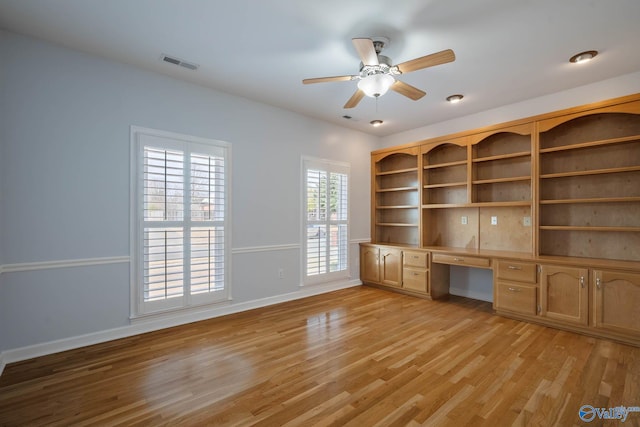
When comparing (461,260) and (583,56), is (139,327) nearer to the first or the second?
(461,260)

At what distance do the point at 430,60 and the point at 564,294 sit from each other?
297 centimetres

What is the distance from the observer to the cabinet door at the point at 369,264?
525cm

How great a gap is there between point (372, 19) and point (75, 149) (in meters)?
2.97

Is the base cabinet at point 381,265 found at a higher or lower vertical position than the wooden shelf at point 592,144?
lower

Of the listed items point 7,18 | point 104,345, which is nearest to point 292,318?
point 104,345

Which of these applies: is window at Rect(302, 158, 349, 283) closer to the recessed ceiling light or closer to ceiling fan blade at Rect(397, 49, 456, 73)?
ceiling fan blade at Rect(397, 49, 456, 73)

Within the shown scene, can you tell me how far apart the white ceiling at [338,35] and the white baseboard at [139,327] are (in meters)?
2.77

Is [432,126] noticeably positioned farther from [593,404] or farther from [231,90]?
[593,404]

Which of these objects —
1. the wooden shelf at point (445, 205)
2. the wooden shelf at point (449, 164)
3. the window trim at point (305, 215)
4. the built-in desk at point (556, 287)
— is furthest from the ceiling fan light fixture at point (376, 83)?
the built-in desk at point (556, 287)

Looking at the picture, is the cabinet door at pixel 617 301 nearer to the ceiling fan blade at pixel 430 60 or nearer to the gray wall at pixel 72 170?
the ceiling fan blade at pixel 430 60

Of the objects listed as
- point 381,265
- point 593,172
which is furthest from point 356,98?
point 381,265

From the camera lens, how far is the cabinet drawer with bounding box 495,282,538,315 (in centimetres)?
354

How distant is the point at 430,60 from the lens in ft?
7.72

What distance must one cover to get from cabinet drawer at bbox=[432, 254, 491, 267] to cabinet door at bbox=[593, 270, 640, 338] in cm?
109
